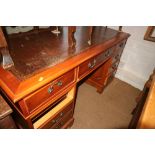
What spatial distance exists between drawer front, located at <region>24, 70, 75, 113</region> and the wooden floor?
0.88 meters

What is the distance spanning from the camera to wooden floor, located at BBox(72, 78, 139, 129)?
168 centimetres

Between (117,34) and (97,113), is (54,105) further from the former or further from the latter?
(117,34)

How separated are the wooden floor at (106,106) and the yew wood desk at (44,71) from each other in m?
0.34

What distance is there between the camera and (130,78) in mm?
2299

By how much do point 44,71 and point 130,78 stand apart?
1910 millimetres

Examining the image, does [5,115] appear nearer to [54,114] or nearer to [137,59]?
[54,114]

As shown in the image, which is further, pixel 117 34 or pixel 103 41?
pixel 117 34

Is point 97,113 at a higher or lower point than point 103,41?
lower

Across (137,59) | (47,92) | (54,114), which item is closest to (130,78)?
(137,59)
